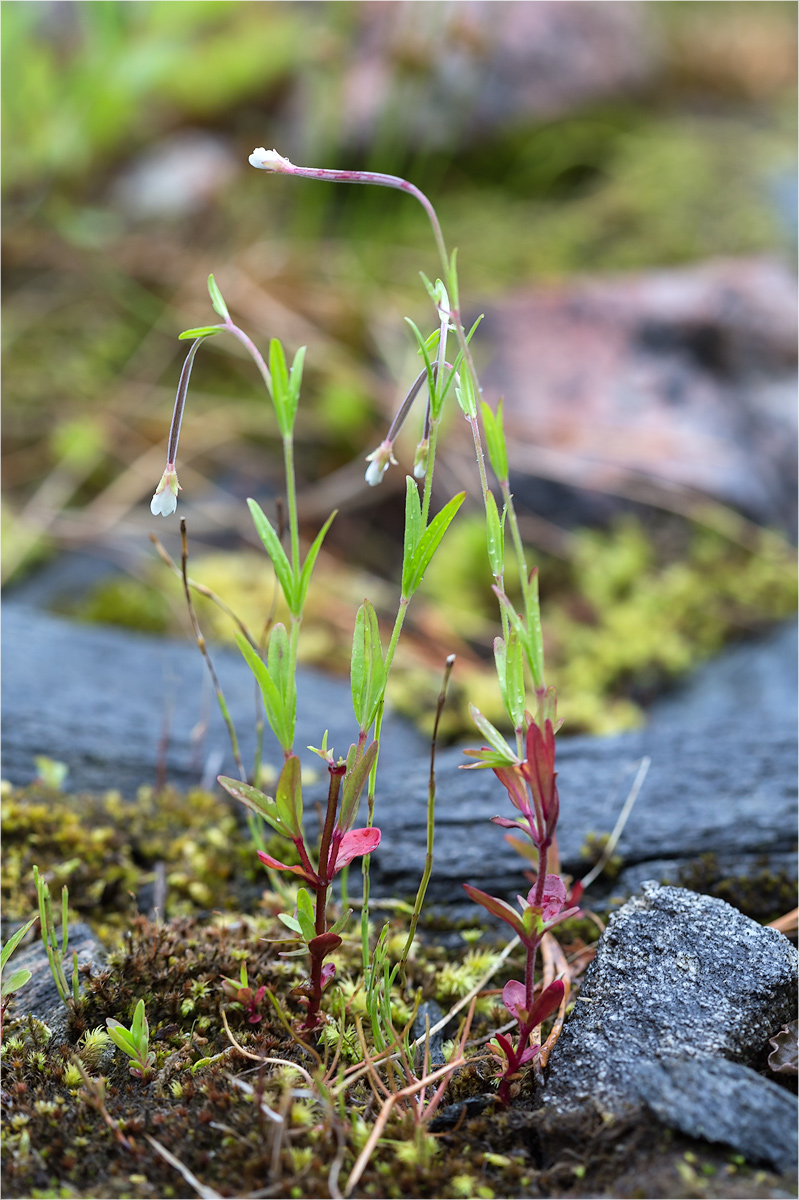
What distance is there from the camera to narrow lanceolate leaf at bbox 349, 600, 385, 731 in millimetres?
1125

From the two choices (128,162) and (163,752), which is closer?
(163,752)

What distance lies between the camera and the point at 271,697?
44.0 inches

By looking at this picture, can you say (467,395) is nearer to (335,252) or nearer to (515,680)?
(515,680)

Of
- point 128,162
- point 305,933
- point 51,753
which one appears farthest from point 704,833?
point 128,162

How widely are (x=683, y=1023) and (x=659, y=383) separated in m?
2.98

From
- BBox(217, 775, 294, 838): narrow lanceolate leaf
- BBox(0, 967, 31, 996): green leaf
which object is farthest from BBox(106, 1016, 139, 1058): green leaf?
BBox(217, 775, 294, 838): narrow lanceolate leaf

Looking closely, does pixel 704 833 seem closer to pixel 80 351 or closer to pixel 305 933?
pixel 305 933

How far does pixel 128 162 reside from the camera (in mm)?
4996

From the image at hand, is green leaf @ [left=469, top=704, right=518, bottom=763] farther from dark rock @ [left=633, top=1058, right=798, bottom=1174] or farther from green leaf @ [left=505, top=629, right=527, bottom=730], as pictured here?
dark rock @ [left=633, top=1058, right=798, bottom=1174]

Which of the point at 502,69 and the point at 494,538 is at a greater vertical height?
the point at 502,69

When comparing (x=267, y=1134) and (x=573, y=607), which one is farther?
(x=573, y=607)

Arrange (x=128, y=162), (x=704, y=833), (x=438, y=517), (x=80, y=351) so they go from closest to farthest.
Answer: (x=438, y=517), (x=704, y=833), (x=80, y=351), (x=128, y=162)

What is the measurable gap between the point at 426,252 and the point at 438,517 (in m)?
3.65

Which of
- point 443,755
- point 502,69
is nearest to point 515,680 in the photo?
point 443,755
